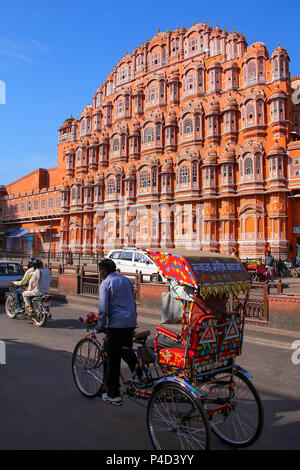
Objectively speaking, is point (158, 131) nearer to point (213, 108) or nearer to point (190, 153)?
point (190, 153)

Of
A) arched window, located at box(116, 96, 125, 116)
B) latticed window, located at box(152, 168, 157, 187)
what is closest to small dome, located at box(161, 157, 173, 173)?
latticed window, located at box(152, 168, 157, 187)

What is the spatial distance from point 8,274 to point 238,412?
10933 millimetres

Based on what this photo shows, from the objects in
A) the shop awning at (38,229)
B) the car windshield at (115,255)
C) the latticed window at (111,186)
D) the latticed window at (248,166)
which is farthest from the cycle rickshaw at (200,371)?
the shop awning at (38,229)

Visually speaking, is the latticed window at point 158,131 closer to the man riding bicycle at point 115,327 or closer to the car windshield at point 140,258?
the car windshield at point 140,258

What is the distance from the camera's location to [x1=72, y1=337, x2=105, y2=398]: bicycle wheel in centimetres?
448

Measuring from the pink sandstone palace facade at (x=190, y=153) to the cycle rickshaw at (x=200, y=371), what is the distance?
23.7m

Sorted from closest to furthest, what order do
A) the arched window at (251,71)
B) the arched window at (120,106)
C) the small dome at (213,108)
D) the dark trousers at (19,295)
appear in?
the dark trousers at (19,295) → the arched window at (251,71) → the small dome at (213,108) → the arched window at (120,106)

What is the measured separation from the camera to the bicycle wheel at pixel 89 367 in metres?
4.48

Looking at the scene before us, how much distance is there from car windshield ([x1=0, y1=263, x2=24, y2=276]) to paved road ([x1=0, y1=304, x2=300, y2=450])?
6177 mm

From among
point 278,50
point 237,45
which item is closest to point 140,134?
point 237,45

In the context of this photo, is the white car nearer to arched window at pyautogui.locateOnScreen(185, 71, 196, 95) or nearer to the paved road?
the paved road

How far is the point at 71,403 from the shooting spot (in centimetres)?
432

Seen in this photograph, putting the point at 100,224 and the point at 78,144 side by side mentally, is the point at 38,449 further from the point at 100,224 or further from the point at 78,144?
the point at 78,144

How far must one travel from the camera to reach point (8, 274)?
1267 cm
